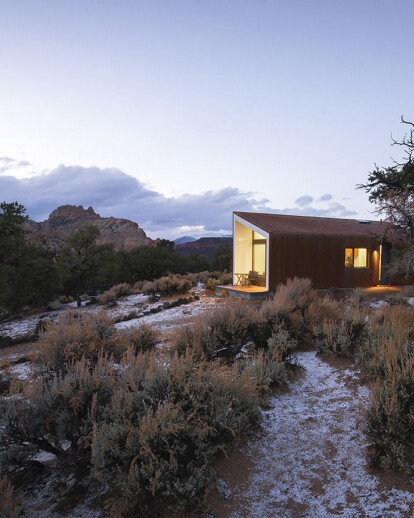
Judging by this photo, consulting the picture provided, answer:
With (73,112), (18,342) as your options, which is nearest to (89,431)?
(18,342)

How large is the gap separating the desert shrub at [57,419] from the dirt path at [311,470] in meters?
1.29

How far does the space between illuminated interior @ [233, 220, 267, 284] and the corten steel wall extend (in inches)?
80.7

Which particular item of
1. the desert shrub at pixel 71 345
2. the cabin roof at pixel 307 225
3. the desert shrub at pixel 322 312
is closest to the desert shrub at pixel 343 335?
the desert shrub at pixel 322 312

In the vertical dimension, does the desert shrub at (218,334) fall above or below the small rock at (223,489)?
above

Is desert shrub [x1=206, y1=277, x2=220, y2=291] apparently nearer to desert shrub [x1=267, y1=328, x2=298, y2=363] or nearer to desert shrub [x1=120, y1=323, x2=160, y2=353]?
desert shrub [x1=120, y1=323, x2=160, y2=353]

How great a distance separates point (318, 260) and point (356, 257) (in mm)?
2760

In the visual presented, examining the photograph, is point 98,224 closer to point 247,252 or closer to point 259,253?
point 247,252

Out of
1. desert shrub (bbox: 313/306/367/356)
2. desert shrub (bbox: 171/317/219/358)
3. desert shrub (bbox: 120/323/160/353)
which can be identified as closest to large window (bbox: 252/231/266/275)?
desert shrub (bbox: 313/306/367/356)

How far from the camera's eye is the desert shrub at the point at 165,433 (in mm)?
2336

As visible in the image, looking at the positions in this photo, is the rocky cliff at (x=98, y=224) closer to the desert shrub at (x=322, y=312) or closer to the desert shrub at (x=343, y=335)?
the desert shrub at (x=322, y=312)

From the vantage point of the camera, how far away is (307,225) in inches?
635

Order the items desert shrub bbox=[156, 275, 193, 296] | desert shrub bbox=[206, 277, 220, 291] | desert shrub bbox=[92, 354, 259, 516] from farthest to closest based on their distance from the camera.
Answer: desert shrub bbox=[206, 277, 220, 291] → desert shrub bbox=[156, 275, 193, 296] → desert shrub bbox=[92, 354, 259, 516]

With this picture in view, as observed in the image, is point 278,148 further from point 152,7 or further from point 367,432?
point 367,432

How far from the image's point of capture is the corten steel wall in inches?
549
